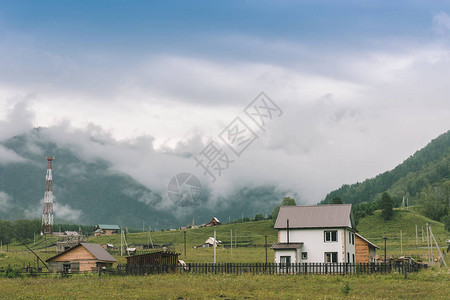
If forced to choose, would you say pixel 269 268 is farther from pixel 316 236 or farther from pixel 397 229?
pixel 397 229

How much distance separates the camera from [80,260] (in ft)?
213

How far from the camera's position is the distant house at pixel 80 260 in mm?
64188

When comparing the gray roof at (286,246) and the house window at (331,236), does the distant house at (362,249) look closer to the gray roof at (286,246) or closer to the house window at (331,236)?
the house window at (331,236)

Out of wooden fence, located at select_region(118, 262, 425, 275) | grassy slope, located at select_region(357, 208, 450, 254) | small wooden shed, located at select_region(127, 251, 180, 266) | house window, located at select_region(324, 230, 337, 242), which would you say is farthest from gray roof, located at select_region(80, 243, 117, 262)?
grassy slope, located at select_region(357, 208, 450, 254)

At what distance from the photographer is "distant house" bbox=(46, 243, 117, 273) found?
64.2 meters

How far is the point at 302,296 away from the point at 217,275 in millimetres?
17933

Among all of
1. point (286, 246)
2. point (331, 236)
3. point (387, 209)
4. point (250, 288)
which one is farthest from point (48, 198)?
point (250, 288)

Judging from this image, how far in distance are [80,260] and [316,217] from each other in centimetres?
2593

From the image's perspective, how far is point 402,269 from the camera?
164 ft

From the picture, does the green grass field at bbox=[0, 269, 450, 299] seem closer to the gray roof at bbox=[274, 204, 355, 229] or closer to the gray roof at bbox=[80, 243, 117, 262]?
the gray roof at bbox=[274, 204, 355, 229]

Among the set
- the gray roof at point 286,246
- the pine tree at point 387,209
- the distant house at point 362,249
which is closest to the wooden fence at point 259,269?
the gray roof at point 286,246

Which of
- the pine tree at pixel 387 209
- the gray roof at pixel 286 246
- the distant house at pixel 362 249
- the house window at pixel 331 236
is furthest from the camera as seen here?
the pine tree at pixel 387 209

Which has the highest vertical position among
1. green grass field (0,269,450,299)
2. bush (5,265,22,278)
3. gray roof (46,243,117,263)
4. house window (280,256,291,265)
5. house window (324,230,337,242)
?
house window (324,230,337,242)

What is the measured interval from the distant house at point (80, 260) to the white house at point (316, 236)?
18940mm
